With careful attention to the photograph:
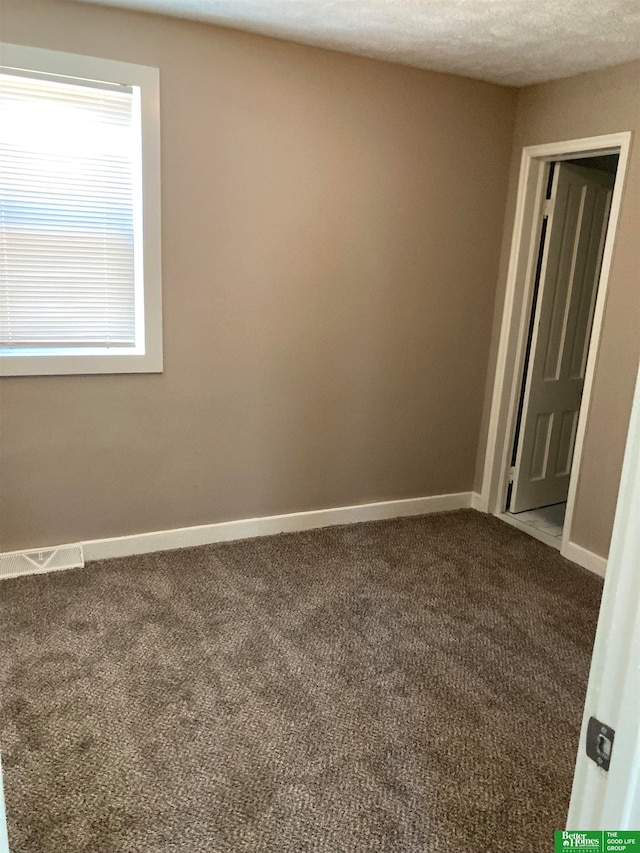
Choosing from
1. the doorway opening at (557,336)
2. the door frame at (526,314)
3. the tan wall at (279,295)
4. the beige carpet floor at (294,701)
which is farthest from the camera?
the doorway opening at (557,336)

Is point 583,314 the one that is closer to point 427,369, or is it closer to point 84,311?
point 427,369

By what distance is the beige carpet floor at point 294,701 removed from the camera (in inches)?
70.3

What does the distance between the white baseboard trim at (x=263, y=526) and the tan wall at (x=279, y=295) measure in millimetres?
55

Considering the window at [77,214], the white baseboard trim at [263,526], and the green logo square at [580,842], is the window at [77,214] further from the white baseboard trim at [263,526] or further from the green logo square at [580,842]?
the green logo square at [580,842]

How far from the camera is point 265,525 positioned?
11.9 ft

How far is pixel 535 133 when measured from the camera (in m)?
3.62

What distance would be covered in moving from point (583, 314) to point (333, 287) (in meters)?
1.69

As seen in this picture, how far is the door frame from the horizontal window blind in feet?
7.15

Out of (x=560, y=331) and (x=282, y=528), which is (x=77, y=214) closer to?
(x=282, y=528)

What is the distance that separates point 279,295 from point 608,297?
1.67 metres

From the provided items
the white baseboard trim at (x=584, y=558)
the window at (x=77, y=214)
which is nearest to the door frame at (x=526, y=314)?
the white baseboard trim at (x=584, y=558)

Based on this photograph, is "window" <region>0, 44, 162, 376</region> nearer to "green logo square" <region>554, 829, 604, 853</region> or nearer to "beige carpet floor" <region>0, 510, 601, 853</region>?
"beige carpet floor" <region>0, 510, 601, 853</region>

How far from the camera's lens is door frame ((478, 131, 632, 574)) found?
3.25 m

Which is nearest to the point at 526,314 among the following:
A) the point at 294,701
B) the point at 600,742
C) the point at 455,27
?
the point at 455,27
